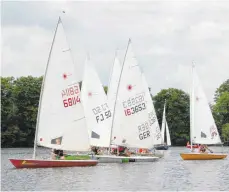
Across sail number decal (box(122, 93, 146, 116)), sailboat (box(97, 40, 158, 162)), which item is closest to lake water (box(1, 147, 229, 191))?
sailboat (box(97, 40, 158, 162))

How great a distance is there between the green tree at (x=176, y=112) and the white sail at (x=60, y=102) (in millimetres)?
84095

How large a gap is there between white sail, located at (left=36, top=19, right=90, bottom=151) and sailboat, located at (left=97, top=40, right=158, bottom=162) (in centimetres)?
803

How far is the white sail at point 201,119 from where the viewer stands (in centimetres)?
6262

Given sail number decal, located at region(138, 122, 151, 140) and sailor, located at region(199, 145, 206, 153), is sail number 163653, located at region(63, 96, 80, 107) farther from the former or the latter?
sailor, located at region(199, 145, 206, 153)

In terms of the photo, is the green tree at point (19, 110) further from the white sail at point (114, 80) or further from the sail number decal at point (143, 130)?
the sail number decal at point (143, 130)

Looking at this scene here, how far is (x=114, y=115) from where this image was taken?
5603 cm

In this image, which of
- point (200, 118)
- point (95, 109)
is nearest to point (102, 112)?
point (95, 109)

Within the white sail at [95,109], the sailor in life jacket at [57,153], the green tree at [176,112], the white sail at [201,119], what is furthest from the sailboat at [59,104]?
the green tree at [176,112]

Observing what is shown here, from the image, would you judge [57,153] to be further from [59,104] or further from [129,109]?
[129,109]

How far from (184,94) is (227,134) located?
16831mm

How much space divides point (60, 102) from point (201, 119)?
65.7ft

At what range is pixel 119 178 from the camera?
41344 millimetres

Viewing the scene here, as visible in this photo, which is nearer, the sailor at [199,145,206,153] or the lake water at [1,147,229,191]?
the lake water at [1,147,229,191]

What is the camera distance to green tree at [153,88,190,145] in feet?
431
